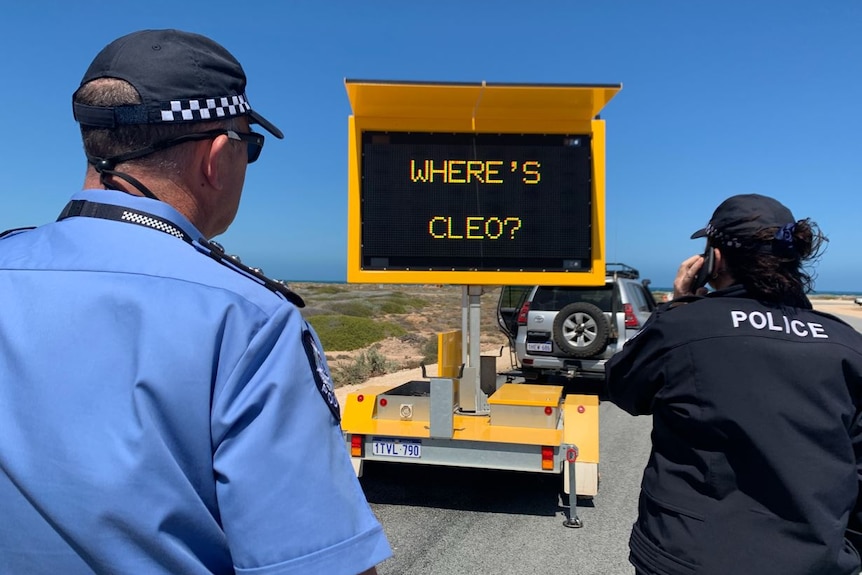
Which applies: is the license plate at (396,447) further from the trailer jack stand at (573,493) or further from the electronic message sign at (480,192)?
the electronic message sign at (480,192)

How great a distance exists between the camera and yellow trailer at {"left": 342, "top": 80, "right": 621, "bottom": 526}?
534cm

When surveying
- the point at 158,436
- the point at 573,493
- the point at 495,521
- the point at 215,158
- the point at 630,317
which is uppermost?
the point at 215,158

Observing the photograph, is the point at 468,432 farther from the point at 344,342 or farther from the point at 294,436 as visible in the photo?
the point at 344,342

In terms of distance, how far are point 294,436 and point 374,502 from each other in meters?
5.13

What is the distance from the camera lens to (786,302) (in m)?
2.14

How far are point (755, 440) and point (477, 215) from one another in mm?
3697

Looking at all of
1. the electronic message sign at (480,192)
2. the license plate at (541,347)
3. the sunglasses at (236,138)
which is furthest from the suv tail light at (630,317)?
the sunglasses at (236,138)

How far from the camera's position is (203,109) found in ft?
4.05

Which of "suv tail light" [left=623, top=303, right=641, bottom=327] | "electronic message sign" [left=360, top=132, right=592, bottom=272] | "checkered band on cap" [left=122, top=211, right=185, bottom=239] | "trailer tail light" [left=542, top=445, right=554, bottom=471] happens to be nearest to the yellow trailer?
"electronic message sign" [left=360, top=132, right=592, bottom=272]

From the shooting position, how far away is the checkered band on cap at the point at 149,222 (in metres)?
1.15

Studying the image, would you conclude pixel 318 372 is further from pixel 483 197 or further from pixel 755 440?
pixel 483 197

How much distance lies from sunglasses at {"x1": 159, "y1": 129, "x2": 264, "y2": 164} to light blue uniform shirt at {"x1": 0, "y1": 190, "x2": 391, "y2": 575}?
0.90 ft

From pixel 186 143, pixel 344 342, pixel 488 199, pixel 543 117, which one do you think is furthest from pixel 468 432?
pixel 344 342

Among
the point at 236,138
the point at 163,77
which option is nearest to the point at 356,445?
the point at 236,138
